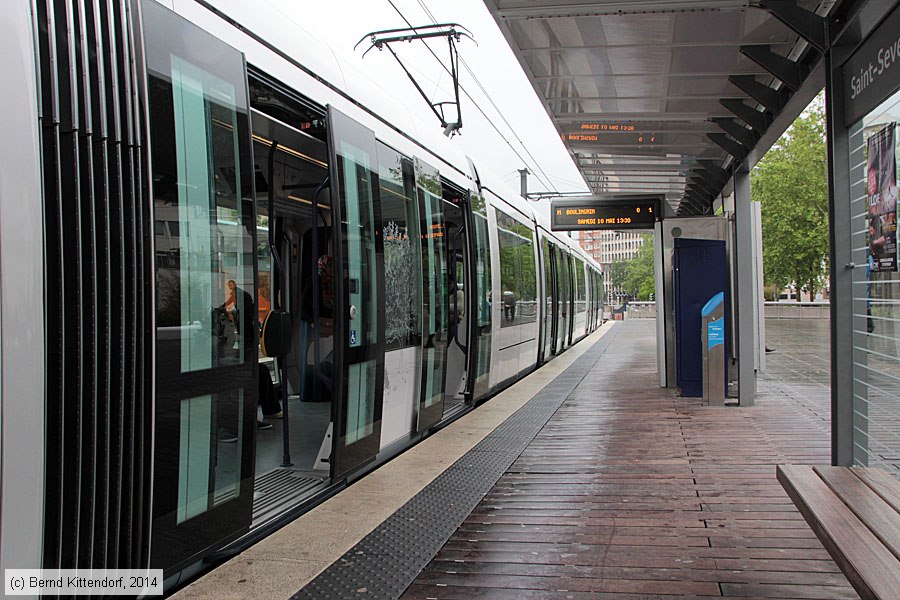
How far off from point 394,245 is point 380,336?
0.80 m

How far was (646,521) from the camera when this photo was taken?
436cm

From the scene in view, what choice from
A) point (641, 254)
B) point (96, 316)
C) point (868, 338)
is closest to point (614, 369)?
point (868, 338)

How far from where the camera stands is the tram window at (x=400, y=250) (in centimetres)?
577

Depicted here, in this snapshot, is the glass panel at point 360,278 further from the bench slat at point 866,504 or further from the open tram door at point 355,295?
the bench slat at point 866,504

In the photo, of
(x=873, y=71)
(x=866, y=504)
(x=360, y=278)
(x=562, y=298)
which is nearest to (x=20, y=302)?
(x=360, y=278)

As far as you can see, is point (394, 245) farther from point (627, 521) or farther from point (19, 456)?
point (19, 456)

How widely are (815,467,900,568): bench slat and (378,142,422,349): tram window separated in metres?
3.16

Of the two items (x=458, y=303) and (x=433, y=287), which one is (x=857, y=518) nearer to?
(x=433, y=287)

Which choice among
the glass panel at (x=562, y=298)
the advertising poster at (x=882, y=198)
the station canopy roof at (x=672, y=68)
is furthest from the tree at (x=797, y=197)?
the advertising poster at (x=882, y=198)

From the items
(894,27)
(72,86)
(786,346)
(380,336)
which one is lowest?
(786,346)

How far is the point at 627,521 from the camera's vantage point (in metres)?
4.36

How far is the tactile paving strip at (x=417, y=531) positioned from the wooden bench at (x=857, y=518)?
1766 mm

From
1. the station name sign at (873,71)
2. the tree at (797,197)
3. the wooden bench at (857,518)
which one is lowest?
the wooden bench at (857,518)

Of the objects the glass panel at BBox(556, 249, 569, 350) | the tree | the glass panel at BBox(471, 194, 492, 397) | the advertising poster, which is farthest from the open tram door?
the tree
